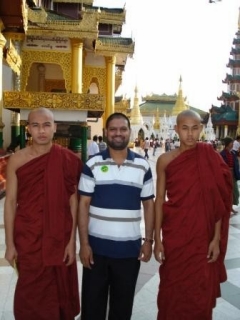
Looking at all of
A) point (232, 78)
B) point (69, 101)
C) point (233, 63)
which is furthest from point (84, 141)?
A: point (233, 63)

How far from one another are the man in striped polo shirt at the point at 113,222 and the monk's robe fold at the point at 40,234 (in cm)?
16

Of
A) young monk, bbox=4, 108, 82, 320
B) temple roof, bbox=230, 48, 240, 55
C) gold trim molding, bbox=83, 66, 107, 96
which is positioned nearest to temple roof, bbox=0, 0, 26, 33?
young monk, bbox=4, 108, 82, 320

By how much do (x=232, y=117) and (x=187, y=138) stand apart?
55152 millimetres

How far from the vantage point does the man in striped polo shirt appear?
2.93 metres

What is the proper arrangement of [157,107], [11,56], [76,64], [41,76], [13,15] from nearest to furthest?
[13,15] < [11,56] < [76,64] < [41,76] < [157,107]

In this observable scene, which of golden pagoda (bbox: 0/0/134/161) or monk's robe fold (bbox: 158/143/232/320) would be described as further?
golden pagoda (bbox: 0/0/134/161)

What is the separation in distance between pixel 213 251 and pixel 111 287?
2.55 ft

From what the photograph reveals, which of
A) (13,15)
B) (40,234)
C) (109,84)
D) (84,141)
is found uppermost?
(13,15)

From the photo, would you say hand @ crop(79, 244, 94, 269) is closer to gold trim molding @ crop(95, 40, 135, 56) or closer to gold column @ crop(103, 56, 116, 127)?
gold column @ crop(103, 56, 116, 127)

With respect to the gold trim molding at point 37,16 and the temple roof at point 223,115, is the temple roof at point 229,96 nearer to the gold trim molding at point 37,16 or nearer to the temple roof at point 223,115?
the temple roof at point 223,115

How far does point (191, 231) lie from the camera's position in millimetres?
2979

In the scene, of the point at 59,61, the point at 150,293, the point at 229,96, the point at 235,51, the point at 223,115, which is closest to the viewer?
the point at 150,293

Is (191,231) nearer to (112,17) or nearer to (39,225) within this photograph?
(39,225)

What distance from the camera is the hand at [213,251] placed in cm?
302
